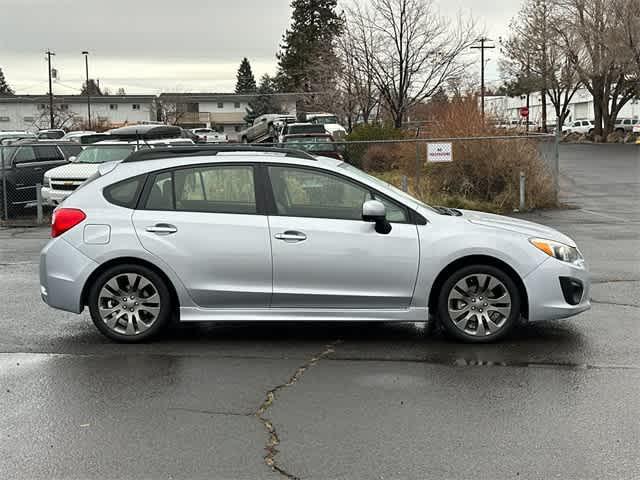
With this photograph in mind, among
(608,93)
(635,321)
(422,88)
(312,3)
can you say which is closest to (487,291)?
(635,321)

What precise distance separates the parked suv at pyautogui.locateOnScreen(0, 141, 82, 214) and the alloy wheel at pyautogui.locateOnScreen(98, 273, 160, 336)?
13122 mm

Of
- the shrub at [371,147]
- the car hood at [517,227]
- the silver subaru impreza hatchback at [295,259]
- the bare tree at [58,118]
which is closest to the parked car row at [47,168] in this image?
the shrub at [371,147]

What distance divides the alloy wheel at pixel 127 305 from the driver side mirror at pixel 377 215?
1.92m

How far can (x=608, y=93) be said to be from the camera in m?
59.8

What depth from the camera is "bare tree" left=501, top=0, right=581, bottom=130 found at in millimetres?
57906

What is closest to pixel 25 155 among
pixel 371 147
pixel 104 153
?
pixel 104 153

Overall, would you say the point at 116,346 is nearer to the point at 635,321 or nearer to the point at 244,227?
the point at 244,227

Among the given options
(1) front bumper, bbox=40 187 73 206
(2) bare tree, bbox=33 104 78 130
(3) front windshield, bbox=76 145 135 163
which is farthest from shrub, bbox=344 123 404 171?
(2) bare tree, bbox=33 104 78 130

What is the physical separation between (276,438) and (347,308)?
235cm

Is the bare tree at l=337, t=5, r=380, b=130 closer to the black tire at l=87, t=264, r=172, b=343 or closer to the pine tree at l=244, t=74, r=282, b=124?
the black tire at l=87, t=264, r=172, b=343

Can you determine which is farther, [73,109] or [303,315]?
[73,109]

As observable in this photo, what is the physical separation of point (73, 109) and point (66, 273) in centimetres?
9891

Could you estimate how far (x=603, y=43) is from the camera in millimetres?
51500

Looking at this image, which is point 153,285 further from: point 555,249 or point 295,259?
point 555,249
